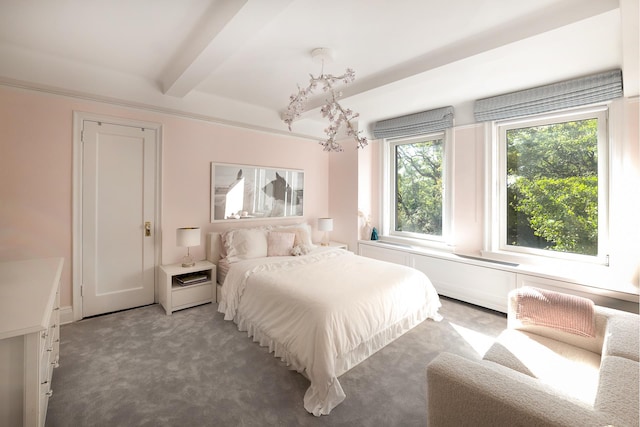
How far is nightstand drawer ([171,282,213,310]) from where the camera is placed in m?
3.17

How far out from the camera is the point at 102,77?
9.41ft

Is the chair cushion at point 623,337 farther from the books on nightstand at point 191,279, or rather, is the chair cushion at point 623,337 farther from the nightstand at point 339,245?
the books on nightstand at point 191,279

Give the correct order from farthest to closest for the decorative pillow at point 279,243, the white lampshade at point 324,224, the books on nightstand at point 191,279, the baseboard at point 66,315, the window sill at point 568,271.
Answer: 1. the white lampshade at point 324,224
2. the decorative pillow at point 279,243
3. the books on nightstand at point 191,279
4. the baseboard at point 66,315
5. the window sill at point 568,271

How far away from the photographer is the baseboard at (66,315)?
2820mm

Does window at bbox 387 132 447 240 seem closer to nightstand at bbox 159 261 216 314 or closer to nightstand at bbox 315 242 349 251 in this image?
nightstand at bbox 315 242 349 251

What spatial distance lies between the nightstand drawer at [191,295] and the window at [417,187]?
9.70 ft

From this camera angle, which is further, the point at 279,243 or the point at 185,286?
the point at 279,243

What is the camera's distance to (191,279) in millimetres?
3301

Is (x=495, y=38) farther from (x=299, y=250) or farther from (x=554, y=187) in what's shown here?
(x=299, y=250)

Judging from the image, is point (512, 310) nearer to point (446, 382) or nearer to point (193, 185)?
point (446, 382)

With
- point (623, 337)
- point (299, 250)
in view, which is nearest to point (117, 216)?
point (299, 250)

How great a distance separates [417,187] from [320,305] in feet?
9.75

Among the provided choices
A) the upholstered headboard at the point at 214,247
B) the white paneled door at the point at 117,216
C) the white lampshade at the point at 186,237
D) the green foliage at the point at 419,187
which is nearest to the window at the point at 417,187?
the green foliage at the point at 419,187

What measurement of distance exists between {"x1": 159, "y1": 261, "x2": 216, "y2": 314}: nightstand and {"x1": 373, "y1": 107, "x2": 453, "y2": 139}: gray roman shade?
130 inches
